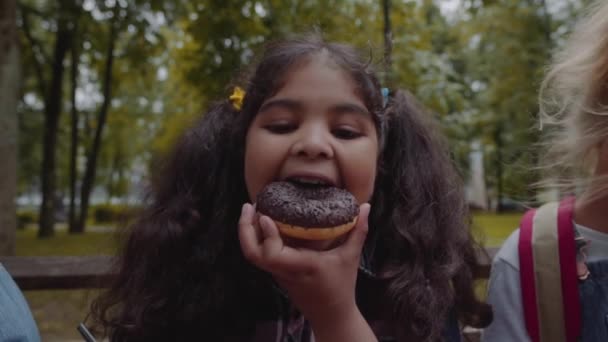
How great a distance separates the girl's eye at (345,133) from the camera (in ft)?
4.76

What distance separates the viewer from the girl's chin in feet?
4.55

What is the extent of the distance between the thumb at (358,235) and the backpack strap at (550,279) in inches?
26.6

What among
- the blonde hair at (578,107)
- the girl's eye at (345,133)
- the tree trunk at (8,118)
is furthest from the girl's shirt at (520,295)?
the tree trunk at (8,118)

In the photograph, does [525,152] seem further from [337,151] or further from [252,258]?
[252,258]

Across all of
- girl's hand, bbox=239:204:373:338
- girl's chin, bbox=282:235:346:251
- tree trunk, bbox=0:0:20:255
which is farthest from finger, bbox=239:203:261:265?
tree trunk, bbox=0:0:20:255

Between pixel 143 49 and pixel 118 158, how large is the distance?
752 inches

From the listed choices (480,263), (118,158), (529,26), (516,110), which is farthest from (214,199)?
(118,158)

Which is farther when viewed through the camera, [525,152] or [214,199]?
[525,152]

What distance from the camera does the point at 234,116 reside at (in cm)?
181

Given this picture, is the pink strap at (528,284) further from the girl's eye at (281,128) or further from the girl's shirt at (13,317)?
the girl's shirt at (13,317)

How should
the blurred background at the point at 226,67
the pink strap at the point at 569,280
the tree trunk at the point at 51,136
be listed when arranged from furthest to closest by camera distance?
the tree trunk at the point at 51,136, the blurred background at the point at 226,67, the pink strap at the point at 569,280

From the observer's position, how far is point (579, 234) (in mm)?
1747

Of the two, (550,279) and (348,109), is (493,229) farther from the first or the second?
(348,109)

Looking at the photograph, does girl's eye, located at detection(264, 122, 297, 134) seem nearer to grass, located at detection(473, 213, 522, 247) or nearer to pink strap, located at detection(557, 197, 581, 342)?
pink strap, located at detection(557, 197, 581, 342)
